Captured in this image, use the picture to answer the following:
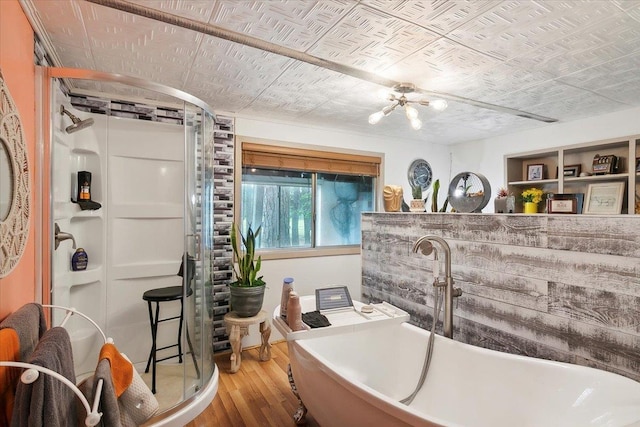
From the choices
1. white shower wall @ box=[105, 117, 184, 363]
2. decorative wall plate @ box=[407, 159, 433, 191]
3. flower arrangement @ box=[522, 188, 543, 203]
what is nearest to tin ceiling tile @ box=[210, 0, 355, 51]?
white shower wall @ box=[105, 117, 184, 363]

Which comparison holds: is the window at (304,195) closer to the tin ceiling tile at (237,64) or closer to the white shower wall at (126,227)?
the white shower wall at (126,227)

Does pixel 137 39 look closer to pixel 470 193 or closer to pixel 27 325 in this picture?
pixel 27 325

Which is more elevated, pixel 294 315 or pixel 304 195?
pixel 304 195

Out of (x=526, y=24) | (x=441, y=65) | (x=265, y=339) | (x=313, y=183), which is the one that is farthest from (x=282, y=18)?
(x=265, y=339)

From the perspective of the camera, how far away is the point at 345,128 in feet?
11.9

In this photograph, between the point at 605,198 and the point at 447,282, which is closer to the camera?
the point at 447,282

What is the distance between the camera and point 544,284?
5.44ft

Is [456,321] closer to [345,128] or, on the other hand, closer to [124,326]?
[345,128]

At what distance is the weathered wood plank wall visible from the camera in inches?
55.2

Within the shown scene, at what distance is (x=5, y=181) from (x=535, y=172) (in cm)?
417

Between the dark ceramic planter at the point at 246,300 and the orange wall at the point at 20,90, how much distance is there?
138 centimetres

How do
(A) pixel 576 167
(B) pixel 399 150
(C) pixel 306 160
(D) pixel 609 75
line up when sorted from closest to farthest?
(D) pixel 609 75 < (A) pixel 576 167 < (C) pixel 306 160 < (B) pixel 399 150

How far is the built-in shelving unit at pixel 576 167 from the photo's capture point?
2715 millimetres

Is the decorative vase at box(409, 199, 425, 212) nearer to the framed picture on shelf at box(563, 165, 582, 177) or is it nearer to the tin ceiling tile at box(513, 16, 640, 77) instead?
the tin ceiling tile at box(513, 16, 640, 77)
